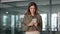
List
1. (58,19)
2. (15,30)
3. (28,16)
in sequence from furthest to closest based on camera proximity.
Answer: (15,30)
(58,19)
(28,16)

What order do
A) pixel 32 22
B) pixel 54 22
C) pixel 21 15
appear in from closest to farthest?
1. pixel 32 22
2. pixel 54 22
3. pixel 21 15

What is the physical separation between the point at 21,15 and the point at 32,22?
2.61 metres

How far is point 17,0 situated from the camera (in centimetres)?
555

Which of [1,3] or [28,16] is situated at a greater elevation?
[1,3]

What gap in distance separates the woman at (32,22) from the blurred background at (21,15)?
7.77ft

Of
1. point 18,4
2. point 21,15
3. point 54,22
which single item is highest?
point 18,4

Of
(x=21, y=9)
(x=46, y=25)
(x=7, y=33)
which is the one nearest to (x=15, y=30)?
(x=7, y=33)

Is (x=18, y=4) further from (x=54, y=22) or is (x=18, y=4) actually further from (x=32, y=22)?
(x=32, y=22)

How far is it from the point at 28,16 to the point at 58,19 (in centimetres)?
266

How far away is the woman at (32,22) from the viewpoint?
2.88 metres

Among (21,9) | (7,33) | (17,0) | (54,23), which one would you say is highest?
(17,0)

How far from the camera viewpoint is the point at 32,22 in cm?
295

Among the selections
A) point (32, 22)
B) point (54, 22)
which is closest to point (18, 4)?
point (54, 22)

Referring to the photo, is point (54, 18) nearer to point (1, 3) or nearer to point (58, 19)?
point (58, 19)
